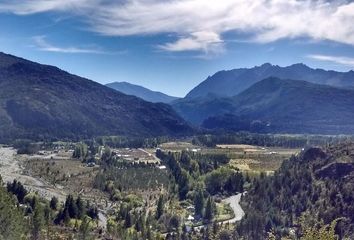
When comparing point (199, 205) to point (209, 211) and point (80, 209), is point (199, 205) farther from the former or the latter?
point (80, 209)

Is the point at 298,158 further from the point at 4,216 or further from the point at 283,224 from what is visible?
the point at 4,216

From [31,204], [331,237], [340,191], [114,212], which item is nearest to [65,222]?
[31,204]

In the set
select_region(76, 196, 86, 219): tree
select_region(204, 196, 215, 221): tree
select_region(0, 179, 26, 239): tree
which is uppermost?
select_region(0, 179, 26, 239): tree

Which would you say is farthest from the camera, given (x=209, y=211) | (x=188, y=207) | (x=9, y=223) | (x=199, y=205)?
(x=188, y=207)

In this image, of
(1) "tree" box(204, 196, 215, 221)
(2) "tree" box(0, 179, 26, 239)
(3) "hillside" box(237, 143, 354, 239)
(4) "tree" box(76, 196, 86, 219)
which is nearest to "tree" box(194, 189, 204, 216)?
(1) "tree" box(204, 196, 215, 221)

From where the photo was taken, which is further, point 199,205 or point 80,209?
point 199,205

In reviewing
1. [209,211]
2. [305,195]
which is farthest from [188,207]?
[305,195]

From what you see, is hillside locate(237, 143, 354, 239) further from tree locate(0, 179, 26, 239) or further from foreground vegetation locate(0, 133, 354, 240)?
tree locate(0, 179, 26, 239)

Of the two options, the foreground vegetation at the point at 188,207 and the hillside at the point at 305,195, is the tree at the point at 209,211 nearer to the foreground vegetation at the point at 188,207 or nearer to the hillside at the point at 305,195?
the foreground vegetation at the point at 188,207

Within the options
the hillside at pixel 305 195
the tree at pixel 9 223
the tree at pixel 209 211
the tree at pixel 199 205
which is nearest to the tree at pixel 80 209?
the tree at pixel 9 223
